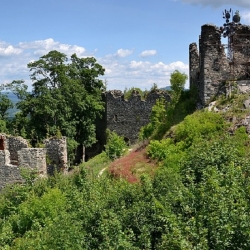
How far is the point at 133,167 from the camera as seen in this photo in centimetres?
1652

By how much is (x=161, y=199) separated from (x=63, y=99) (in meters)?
19.0

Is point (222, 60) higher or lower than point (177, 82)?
higher

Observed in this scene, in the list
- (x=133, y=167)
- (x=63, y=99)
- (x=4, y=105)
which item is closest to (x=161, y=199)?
(x=133, y=167)

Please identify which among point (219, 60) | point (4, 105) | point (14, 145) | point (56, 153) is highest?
point (219, 60)

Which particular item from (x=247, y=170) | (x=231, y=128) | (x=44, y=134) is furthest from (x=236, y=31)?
(x=44, y=134)

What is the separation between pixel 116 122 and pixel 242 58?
52.0 feet

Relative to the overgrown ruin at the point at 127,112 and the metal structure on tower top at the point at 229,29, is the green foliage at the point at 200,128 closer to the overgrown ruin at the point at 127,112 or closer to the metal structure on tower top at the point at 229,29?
the metal structure on tower top at the point at 229,29

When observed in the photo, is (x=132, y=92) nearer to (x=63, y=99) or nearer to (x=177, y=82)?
(x=63, y=99)

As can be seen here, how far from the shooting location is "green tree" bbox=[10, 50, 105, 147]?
2836cm

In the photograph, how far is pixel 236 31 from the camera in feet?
62.0

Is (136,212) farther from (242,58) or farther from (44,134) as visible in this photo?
(44,134)

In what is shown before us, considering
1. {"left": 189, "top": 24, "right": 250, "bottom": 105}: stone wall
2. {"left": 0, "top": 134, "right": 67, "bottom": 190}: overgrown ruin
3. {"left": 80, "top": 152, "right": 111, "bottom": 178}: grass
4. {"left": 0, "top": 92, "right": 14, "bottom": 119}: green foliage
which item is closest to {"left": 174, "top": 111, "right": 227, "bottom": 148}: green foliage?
{"left": 189, "top": 24, "right": 250, "bottom": 105}: stone wall

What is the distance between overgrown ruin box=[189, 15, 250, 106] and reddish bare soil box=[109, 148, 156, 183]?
3.90m

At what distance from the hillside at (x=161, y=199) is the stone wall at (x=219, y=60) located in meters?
0.90
